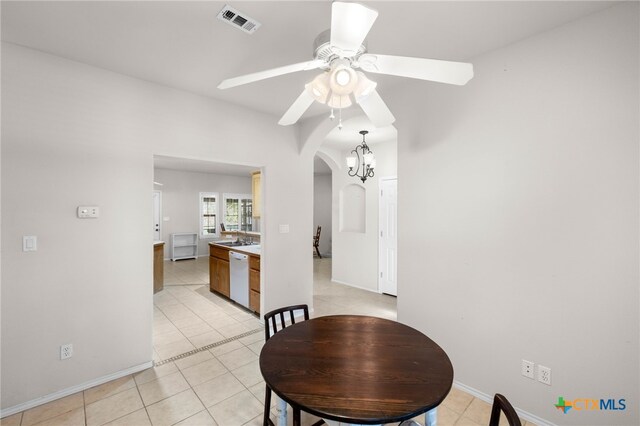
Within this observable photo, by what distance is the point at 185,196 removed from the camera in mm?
8102

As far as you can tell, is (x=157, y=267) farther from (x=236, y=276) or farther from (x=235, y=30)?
(x=235, y=30)

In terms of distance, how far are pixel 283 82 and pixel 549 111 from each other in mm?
2105

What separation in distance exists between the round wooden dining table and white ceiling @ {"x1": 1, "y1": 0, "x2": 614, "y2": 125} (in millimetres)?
1943

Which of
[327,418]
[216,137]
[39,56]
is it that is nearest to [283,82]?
[216,137]

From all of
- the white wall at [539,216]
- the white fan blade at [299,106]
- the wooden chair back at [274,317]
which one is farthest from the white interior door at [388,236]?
the white fan blade at [299,106]

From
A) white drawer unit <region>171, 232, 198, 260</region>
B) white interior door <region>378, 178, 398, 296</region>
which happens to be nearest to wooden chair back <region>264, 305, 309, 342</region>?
white interior door <region>378, 178, 398, 296</region>

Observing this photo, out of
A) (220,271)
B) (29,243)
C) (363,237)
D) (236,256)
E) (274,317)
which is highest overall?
(29,243)

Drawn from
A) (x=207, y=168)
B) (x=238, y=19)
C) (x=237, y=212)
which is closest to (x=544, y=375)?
(x=238, y=19)

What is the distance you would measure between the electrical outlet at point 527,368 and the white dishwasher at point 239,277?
3.07m

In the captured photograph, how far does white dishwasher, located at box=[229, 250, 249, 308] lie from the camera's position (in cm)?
374

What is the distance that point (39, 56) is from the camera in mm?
2008

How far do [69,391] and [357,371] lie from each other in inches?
95.6

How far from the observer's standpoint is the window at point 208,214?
8.44 meters

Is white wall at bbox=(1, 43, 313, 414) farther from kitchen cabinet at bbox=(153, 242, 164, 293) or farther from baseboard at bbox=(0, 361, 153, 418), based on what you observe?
kitchen cabinet at bbox=(153, 242, 164, 293)
